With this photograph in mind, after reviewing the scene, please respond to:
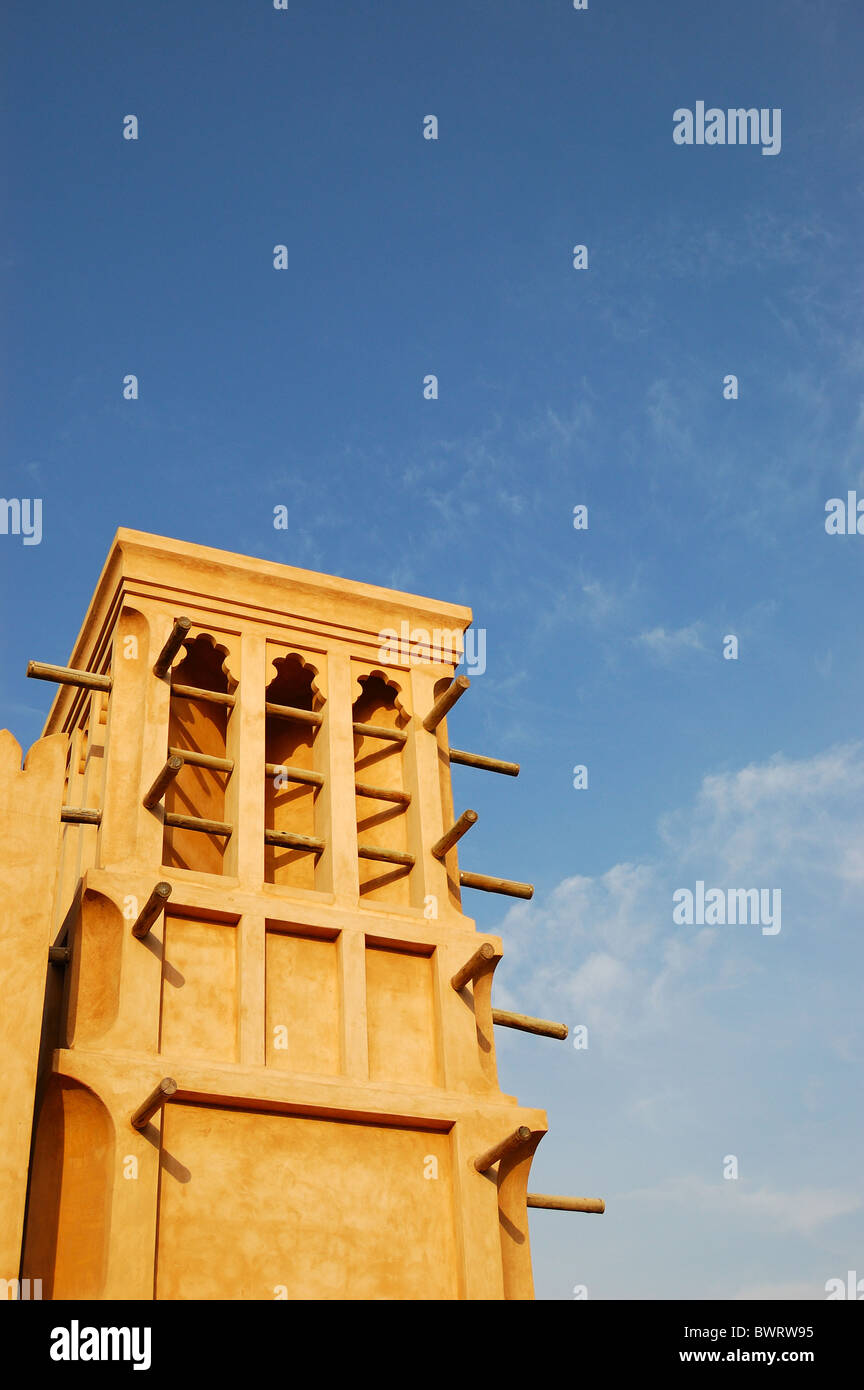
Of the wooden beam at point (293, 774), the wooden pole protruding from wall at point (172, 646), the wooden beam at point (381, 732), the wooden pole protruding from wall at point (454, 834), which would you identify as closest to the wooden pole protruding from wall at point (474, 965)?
the wooden pole protruding from wall at point (454, 834)

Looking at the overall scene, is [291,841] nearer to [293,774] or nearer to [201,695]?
[293,774]

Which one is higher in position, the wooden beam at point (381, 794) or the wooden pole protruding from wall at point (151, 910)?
the wooden beam at point (381, 794)

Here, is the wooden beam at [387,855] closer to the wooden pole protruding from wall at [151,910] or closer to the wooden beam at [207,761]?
the wooden beam at [207,761]

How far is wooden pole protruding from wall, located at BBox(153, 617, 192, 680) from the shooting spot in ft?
43.2

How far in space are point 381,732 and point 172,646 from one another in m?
2.45

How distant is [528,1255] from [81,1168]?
3.76 m

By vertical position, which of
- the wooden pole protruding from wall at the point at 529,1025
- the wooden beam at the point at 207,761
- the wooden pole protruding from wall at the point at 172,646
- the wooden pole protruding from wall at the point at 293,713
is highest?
the wooden pole protruding from wall at the point at 172,646

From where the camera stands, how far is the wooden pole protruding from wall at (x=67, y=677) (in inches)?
538

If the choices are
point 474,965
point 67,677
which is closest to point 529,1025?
point 474,965

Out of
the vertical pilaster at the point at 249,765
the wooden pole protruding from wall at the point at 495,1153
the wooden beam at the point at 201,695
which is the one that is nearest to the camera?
the wooden pole protruding from wall at the point at 495,1153

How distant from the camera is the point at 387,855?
557 inches

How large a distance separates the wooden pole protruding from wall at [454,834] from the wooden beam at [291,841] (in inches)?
43.4
